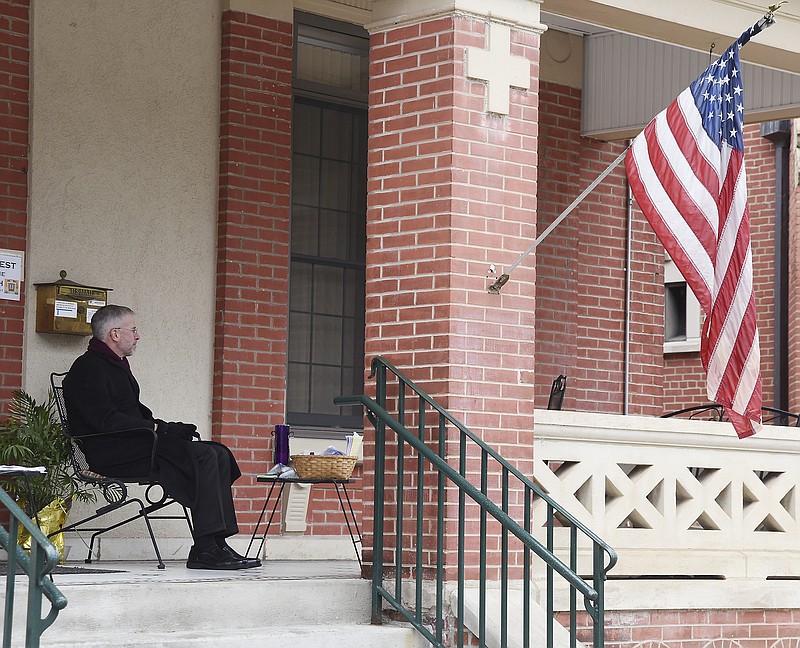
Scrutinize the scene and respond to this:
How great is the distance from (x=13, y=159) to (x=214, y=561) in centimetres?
275

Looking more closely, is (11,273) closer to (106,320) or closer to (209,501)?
(106,320)

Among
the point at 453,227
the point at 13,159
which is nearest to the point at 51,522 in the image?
the point at 13,159

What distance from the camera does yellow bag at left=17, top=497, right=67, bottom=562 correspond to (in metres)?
7.82

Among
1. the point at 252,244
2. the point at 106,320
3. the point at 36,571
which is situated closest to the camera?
the point at 36,571

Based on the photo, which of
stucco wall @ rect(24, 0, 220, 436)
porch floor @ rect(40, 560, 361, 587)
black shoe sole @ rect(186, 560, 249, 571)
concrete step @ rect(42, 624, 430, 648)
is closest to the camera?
concrete step @ rect(42, 624, 430, 648)

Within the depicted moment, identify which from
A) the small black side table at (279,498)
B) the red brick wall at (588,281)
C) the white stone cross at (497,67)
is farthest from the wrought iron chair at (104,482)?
the red brick wall at (588,281)

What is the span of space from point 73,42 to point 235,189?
1.41 meters

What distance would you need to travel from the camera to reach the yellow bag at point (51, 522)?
25.7 ft

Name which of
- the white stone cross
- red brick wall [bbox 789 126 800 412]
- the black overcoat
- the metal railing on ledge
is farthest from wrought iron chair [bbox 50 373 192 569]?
red brick wall [bbox 789 126 800 412]

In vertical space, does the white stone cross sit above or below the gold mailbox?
above

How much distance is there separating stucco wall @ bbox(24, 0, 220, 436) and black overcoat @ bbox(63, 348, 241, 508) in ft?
2.52

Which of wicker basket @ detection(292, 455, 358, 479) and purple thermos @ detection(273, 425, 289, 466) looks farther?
purple thermos @ detection(273, 425, 289, 466)

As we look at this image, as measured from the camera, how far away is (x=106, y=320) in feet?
26.2

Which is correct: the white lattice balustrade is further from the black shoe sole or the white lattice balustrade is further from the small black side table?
the black shoe sole
